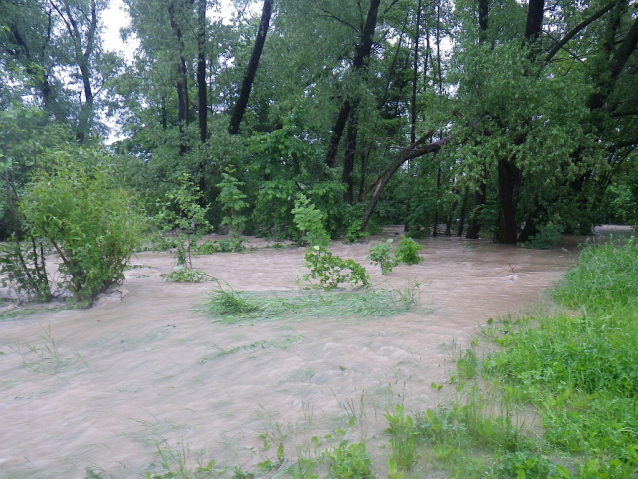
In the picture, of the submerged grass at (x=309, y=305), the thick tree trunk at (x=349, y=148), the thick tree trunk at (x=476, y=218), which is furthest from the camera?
the thick tree trunk at (x=349, y=148)

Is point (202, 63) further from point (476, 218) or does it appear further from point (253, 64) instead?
point (476, 218)

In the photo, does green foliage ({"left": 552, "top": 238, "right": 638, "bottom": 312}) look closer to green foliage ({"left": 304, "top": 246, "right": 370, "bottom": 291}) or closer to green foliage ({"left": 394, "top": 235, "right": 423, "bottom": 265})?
green foliage ({"left": 304, "top": 246, "right": 370, "bottom": 291})

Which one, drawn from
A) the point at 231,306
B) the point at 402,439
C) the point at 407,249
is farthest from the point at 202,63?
the point at 402,439

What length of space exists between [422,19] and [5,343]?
2059cm

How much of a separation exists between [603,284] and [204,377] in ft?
15.9

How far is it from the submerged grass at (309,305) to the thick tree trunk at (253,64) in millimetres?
13169

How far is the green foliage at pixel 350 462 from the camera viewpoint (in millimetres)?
2729

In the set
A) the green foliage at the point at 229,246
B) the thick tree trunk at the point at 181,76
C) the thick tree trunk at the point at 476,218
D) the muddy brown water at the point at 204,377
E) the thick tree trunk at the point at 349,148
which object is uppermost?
the thick tree trunk at the point at 181,76

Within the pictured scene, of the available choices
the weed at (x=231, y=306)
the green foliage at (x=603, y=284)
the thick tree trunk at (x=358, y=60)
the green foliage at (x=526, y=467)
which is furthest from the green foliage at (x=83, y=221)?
the thick tree trunk at (x=358, y=60)

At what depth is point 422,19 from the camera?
71.5 feet

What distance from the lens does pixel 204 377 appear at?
447cm

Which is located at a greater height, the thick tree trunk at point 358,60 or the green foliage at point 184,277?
the thick tree trunk at point 358,60

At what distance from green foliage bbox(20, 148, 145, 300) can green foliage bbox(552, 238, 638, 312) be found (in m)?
6.31

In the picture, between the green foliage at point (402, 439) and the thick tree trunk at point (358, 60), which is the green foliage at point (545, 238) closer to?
the thick tree trunk at point (358, 60)
